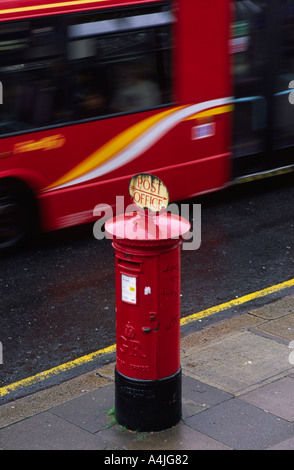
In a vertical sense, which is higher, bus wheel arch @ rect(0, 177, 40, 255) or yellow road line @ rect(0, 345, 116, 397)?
bus wheel arch @ rect(0, 177, 40, 255)

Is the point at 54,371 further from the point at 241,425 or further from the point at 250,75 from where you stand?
the point at 250,75

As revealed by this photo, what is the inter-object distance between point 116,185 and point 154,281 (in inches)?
177

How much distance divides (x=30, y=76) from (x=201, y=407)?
4506 millimetres

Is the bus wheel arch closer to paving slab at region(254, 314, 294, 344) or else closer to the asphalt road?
the asphalt road

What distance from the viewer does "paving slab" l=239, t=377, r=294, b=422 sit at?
5785mm

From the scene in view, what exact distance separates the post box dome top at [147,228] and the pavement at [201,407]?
1.30 metres

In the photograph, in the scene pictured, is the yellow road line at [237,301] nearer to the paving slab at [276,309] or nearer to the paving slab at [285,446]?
the paving slab at [276,309]

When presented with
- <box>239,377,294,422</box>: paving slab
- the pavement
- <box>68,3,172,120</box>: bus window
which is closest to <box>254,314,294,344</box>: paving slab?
the pavement

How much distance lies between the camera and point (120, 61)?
9531 millimetres

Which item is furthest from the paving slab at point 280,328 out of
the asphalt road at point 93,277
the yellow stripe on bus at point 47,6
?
the yellow stripe on bus at point 47,6

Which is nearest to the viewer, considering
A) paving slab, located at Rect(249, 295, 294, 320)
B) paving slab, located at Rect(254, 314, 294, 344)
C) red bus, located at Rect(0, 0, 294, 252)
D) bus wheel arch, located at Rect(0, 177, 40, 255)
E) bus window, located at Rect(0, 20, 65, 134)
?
paving slab, located at Rect(254, 314, 294, 344)

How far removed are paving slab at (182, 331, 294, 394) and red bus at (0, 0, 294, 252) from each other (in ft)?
10.5
